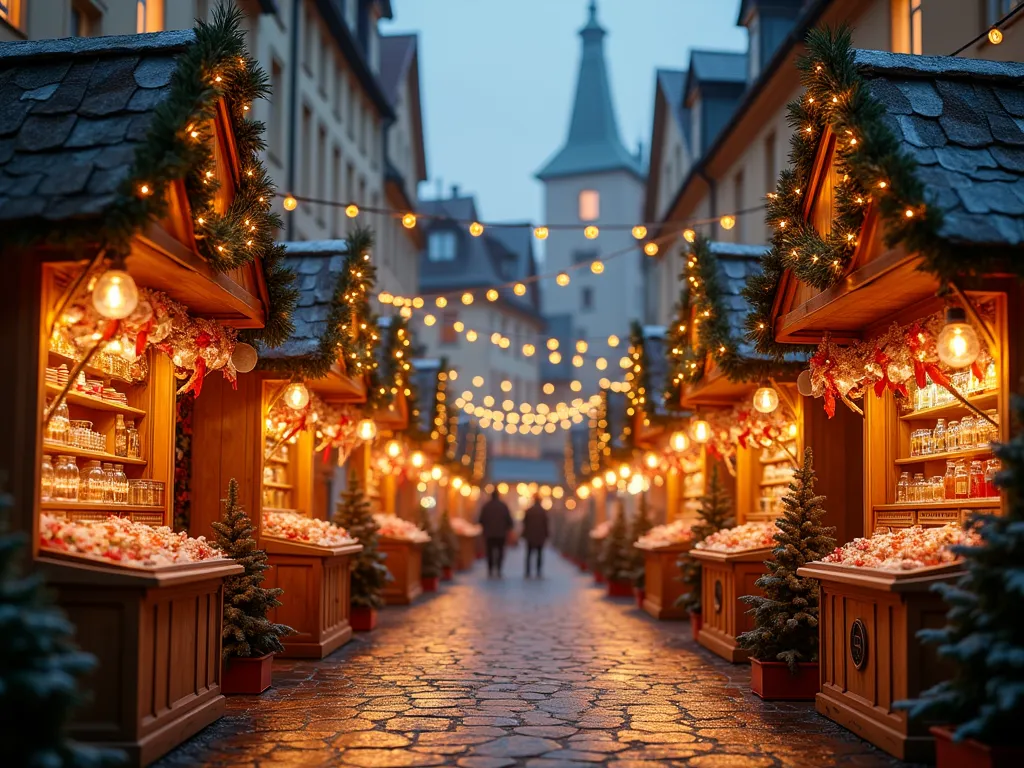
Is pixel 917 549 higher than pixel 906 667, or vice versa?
pixel 917 549

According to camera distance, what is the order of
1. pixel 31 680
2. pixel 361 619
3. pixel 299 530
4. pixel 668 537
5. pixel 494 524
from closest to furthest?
pixel 31 680
pixel 299 530
pixel 361 619
pixel 668 537
pixel 494 524

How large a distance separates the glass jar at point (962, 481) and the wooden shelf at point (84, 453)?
6.60 meters

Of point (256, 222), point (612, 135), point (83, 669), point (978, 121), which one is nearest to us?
point (83, 669)

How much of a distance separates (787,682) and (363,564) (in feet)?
23.6

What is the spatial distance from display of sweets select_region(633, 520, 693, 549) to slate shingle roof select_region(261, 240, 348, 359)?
21.1 ft

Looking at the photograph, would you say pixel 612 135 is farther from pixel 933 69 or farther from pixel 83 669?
pixel 83 669

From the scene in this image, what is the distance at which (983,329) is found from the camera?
Answer: 854 centimetres

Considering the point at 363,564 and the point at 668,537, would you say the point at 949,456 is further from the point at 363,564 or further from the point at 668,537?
the point at 668,537

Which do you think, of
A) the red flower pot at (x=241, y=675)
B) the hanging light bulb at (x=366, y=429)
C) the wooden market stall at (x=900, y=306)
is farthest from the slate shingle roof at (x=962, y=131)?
the hanging light bulb at (x=366, y=429)

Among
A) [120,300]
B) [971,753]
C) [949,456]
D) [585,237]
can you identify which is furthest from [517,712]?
[585,237]

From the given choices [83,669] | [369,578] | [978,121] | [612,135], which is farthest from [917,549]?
[612,135]

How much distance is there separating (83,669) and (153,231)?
3.21 meters

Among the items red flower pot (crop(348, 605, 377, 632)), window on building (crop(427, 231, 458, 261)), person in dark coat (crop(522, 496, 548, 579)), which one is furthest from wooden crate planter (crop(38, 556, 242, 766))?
window on building (crop(427, 231, 458, 261))

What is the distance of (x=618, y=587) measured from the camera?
2548 centimetres
